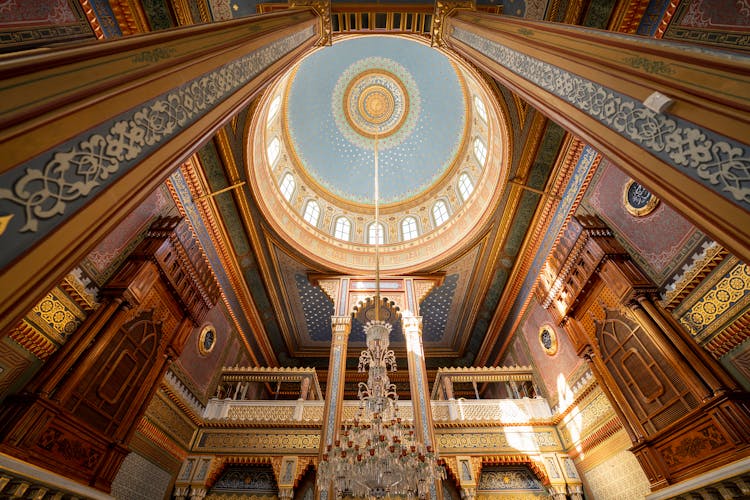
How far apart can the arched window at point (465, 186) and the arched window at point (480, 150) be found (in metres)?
0.73

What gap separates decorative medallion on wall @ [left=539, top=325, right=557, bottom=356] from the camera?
25.5 feet

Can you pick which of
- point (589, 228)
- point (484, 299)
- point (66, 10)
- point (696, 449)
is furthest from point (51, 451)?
point (484, 299)

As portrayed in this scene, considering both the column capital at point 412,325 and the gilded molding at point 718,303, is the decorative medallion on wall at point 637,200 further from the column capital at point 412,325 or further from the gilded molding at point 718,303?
the column capital at point 412,325

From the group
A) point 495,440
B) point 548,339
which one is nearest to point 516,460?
point 495,440

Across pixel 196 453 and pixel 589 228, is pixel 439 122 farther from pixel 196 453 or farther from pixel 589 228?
pixel 196 453

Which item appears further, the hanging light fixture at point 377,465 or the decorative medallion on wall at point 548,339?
the decorative medallion on wall at point 548,339

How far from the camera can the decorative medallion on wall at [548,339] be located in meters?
7.76

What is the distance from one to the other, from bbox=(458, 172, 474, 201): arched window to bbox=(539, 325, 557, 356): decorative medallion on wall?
4.61 metres

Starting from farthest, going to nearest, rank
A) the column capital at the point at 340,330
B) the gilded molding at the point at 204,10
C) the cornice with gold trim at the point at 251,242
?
1. the column capital at the point at 340,330
2. the cornice with gold trim at the point at 251,242
3. the gilded molding at the point at 204,10

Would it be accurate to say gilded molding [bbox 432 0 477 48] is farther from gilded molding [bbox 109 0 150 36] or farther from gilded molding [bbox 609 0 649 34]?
gilded molding [bbox 109 0 150 36]

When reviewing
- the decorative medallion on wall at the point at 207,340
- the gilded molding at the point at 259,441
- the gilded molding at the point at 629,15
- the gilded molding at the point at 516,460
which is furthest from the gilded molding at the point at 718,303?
the decorative medallion on wall at the point at 207,340

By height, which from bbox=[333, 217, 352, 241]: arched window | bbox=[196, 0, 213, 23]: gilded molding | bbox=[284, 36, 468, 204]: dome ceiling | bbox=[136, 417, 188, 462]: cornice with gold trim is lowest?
bbox=[136, 417, 188, 462]: cornice with gold trim

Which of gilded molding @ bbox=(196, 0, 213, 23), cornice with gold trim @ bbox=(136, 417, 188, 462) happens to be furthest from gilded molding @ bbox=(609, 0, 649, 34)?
cornice with gold trim @ bbox=(136, 417, 188, 462)

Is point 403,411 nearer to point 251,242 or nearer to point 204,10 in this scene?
point 251,242
